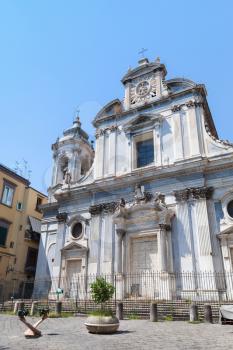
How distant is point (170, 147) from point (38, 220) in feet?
46.7

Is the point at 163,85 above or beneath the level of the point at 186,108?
above

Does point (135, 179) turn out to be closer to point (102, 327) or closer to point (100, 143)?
point (100, 143)

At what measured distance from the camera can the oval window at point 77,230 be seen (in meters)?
20.4

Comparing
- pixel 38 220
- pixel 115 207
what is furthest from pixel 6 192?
pixel 115 207

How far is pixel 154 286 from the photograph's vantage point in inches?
633

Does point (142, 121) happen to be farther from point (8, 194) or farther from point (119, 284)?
point (8, 194)

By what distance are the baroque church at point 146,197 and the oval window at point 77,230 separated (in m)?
0.07

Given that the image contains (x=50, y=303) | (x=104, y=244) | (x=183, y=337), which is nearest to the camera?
(x=183, y=337)

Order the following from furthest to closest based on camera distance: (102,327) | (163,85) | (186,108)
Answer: (163,85), (186,108), (102,327)

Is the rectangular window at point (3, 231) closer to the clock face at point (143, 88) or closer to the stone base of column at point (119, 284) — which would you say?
the stone base of column at point (119, 284)

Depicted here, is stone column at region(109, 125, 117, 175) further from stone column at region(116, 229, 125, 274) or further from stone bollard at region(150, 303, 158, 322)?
stone bollard at region(150, 303, 158, 322)

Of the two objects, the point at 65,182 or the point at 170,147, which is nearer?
the point at 170,147

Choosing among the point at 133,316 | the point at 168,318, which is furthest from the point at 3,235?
the point at 168,318

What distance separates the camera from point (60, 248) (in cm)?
2019
